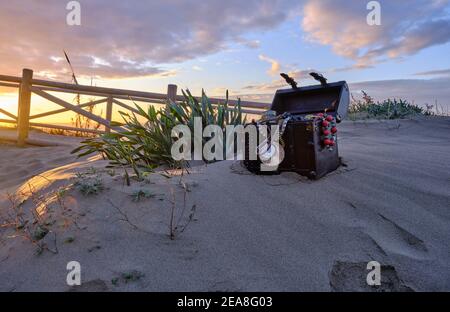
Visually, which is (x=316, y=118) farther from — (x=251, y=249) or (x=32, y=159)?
(x=32, y=159)

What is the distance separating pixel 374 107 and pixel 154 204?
7857 mm

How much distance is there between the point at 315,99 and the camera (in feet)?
12.5

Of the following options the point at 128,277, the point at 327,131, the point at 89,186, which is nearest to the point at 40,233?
the point at 89,186

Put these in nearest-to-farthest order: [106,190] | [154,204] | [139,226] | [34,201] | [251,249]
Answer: [251,249], [139,226], [154,204], [106,190], [34,201]

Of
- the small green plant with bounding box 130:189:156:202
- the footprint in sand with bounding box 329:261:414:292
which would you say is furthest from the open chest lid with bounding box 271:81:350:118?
the small green plant with bounding box 130:189:156:202

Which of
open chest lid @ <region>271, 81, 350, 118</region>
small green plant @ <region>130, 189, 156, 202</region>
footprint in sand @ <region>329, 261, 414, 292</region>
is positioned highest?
open chest lid @ <region>271, 81, 350, 118</region>

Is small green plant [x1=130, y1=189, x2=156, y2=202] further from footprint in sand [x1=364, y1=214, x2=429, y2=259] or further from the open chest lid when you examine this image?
the open chest lid

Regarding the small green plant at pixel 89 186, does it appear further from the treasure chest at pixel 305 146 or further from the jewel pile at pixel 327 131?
the jewel pile at pixel 327 131

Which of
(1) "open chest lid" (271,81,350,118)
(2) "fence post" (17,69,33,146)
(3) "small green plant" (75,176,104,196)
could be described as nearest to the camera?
(3) "small green plant" (75,176,104,196)

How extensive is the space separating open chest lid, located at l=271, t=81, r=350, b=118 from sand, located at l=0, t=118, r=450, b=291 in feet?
2.29

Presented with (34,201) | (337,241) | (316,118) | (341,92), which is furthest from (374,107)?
(34,201)

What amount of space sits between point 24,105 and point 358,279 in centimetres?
891

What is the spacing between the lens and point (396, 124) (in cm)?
689

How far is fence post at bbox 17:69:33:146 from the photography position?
846 cm
